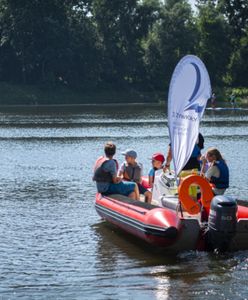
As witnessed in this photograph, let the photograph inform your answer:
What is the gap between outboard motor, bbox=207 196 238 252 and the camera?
1145cm

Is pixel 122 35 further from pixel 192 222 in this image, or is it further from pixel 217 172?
pixel 192 222

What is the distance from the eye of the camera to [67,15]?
8362 centimetres

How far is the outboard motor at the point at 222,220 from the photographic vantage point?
1145 cm

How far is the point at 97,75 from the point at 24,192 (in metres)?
64.4

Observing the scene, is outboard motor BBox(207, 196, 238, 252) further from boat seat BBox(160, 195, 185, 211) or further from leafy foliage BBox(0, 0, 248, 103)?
leafy foliage BBox(0, 0, 248, 103)

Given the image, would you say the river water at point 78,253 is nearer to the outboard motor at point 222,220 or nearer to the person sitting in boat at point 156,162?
the outboard motor at point 222,220

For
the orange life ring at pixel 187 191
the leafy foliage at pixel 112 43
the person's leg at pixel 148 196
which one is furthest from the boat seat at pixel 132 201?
the leafy foliage at pixel 112 43

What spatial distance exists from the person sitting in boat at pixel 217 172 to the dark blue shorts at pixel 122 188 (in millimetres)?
1470

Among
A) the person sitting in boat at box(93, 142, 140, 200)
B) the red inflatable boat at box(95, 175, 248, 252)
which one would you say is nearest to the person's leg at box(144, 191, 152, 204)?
the person sitting in boat at box(93, 142, 140, 200)

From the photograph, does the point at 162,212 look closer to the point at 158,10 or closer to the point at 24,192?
the point at 24,192

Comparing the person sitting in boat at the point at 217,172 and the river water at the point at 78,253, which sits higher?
the person sitting in boat at the point at 217,172

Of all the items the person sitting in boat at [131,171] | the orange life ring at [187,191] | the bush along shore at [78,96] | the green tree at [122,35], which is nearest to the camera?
the orange life ring at [187,191]

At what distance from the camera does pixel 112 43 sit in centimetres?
8469

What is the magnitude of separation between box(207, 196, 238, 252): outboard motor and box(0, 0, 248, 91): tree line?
6818 centimetres
